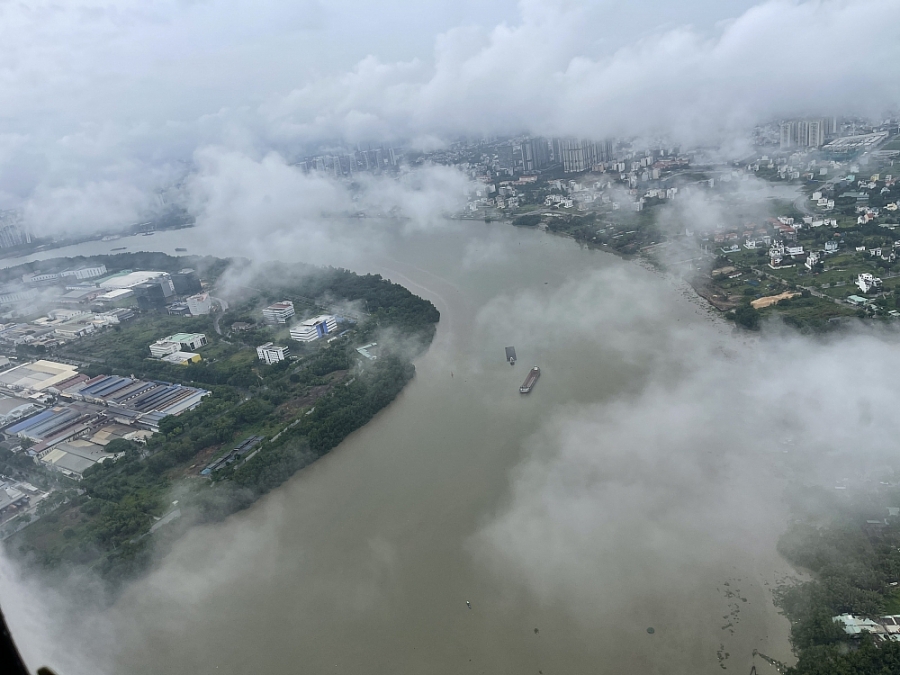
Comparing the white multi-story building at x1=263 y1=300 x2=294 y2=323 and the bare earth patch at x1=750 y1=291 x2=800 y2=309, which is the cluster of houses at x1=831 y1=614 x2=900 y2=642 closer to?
the bare earth patch at x1=750 y1=291 x2=800 y2=309

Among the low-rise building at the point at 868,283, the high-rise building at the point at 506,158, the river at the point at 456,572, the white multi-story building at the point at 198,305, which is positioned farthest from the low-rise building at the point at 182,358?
the high-rise building at the point at 506,158

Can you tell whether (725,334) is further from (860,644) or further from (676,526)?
(860,644)

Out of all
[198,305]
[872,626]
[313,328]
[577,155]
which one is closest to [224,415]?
[313,328]

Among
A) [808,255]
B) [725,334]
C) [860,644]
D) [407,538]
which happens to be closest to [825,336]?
[725,334]

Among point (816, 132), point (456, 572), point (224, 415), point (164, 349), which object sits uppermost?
point (816, 132)

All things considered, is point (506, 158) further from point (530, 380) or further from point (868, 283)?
point (530, 380)

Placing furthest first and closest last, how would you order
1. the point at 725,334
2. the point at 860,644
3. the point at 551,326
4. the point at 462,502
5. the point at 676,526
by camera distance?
1. the point at 551,326
2. the point at 725,334
3. the point at 462,502
4. the point at 676,526
5. the point at 860,644

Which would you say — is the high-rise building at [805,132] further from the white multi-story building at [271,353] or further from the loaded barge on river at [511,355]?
the white multi-story building at [271,353]
